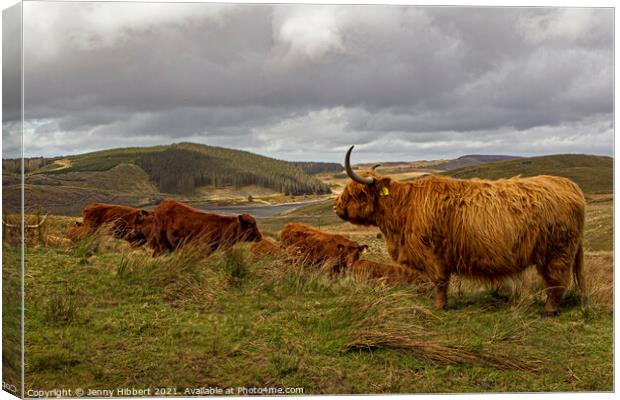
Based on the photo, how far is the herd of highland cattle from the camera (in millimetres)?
6898

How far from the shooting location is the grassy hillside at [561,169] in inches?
268

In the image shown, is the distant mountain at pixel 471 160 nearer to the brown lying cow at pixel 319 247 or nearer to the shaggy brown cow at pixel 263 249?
the brown lying cow at pixel 319 247

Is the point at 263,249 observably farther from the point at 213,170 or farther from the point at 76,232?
the point at 76,232

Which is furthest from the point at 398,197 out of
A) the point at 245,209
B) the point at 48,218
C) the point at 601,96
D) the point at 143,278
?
the point at 48,218

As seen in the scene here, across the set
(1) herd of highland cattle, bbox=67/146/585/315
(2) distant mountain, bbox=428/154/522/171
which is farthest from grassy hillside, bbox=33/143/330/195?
(2) distant mountain, bbox=428/154/522/171

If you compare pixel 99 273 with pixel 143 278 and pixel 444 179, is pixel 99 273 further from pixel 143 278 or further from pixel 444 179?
pixel 444 179

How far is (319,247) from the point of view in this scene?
24.2 feet

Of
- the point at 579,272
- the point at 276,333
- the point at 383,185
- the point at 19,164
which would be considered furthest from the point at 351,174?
the point at 19,164

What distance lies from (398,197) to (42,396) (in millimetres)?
3720

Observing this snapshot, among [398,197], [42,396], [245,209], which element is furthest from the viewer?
[398,197]

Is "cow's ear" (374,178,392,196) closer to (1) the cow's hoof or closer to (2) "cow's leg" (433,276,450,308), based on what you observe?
(2) "cow's leg" (433,276,450,308)

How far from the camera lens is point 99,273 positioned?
6.63 metres

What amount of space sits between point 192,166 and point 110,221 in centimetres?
109

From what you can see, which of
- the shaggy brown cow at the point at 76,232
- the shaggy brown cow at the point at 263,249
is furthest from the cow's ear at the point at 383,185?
the shaggy brown cow at the point at 76,232
